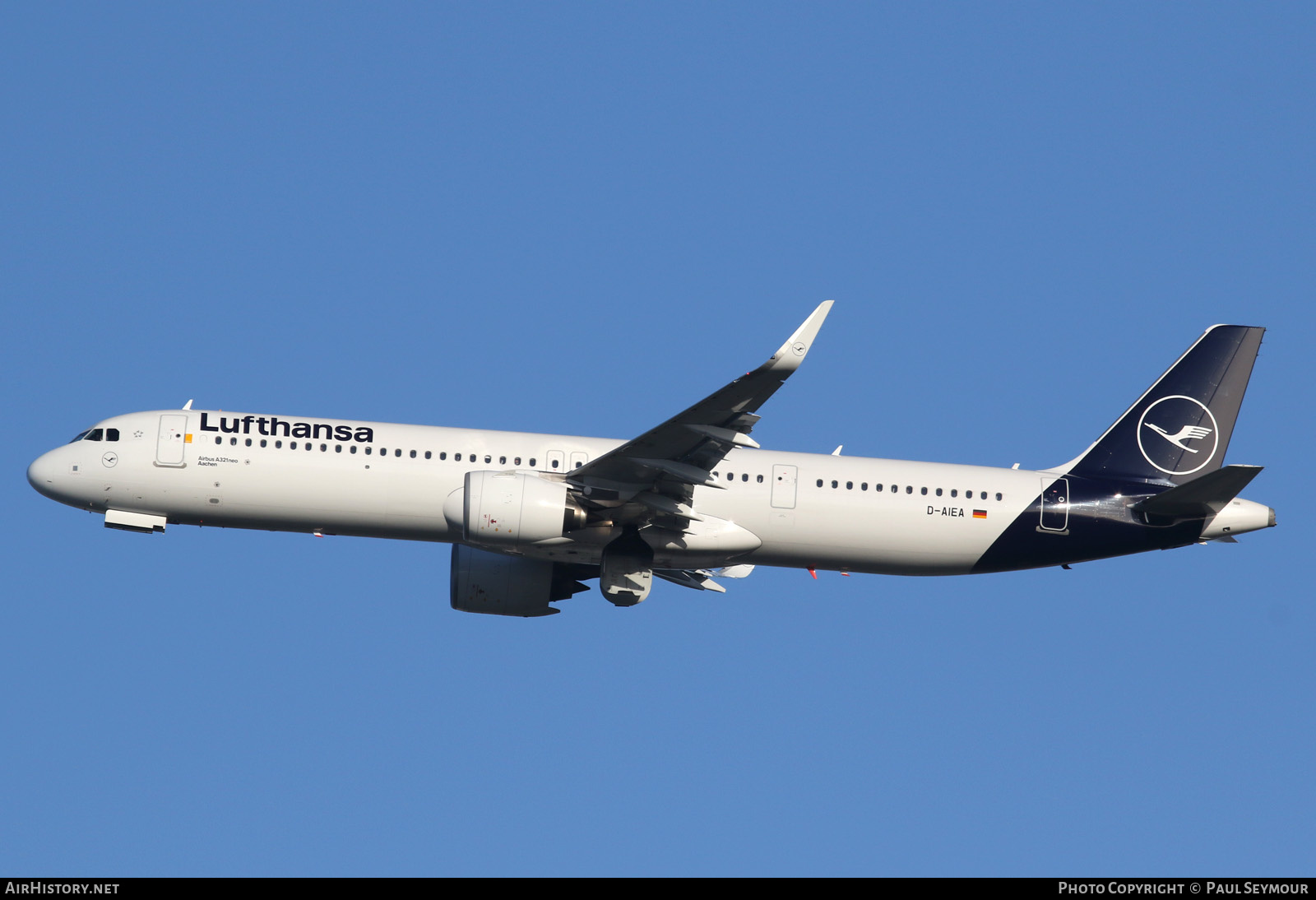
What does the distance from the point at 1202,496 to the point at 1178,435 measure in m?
3.50

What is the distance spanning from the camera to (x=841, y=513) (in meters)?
37.6

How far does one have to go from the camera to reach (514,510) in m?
35.2

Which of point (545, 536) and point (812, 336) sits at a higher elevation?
point (812, 336)

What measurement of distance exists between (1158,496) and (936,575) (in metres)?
6.21

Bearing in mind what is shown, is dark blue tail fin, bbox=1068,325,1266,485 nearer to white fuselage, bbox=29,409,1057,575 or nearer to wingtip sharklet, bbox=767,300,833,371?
white fuselage, bbox=29,409,1057,575

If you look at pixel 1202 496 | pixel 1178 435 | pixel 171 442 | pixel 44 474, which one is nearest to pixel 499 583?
pixel 171 442

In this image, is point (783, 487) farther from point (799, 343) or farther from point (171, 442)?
point (171, 442)

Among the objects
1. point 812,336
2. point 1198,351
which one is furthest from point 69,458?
point 1198,351

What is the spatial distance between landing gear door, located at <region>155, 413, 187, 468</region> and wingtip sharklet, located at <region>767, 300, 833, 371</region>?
1654 cm

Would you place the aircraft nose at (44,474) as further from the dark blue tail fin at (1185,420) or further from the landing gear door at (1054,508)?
the dark blue tail fin at (1185,420)

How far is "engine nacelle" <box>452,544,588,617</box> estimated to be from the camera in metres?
40.3

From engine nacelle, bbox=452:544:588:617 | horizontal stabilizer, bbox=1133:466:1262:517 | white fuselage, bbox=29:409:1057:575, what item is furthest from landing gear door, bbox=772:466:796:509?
horizontal stabilizer, bbox=1133:466:1262:517
